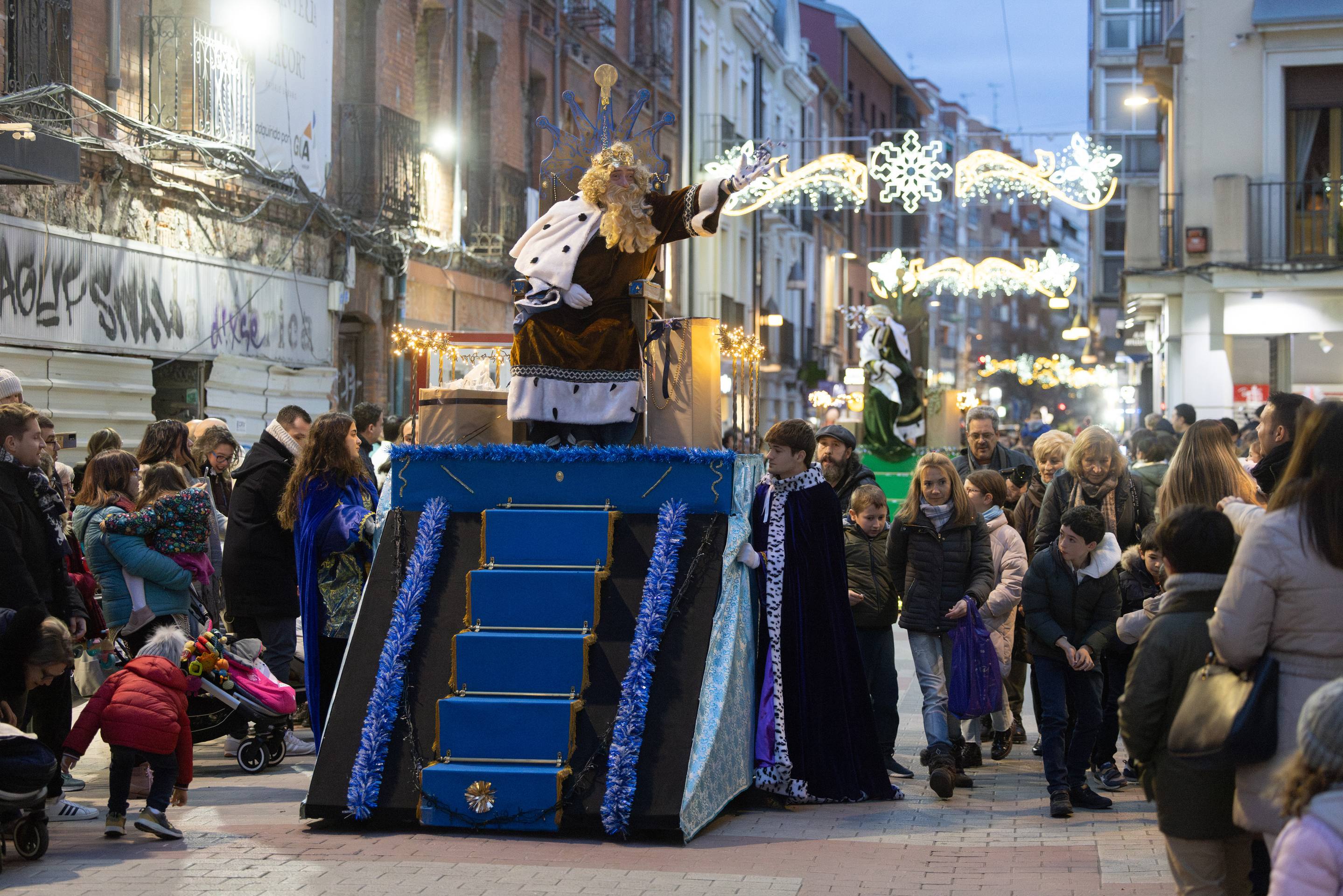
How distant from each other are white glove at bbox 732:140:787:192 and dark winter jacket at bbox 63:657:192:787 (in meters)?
3.43

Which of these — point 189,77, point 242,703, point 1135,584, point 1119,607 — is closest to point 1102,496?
point 1135,584

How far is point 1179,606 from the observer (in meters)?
4.34

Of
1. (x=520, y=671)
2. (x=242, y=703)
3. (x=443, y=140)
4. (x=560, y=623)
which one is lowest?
(x=242, y=703)

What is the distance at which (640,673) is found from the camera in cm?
657

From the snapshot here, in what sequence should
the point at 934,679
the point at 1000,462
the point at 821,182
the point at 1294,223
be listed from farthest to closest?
the point at 1294,223 < the point at 821,182 < the point at 1000,462 < the point at 934,679

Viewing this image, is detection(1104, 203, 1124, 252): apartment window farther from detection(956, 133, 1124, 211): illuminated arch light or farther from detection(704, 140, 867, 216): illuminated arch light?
detection(956, 133, 1124, 211): illuminated arch light

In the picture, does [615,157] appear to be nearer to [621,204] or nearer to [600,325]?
[621,204]

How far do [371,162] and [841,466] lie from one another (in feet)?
33.7

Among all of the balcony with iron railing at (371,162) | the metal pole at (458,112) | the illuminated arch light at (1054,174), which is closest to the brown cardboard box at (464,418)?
the balcony with iron railing at (371,162)

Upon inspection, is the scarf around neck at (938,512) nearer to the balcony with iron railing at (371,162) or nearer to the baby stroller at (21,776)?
the baby stroller at (21,776)

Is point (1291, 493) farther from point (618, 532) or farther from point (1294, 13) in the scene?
point (1294, 13)

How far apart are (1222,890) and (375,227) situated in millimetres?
15124

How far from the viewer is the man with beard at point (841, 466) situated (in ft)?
29.6

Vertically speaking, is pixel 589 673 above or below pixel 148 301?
→ below
